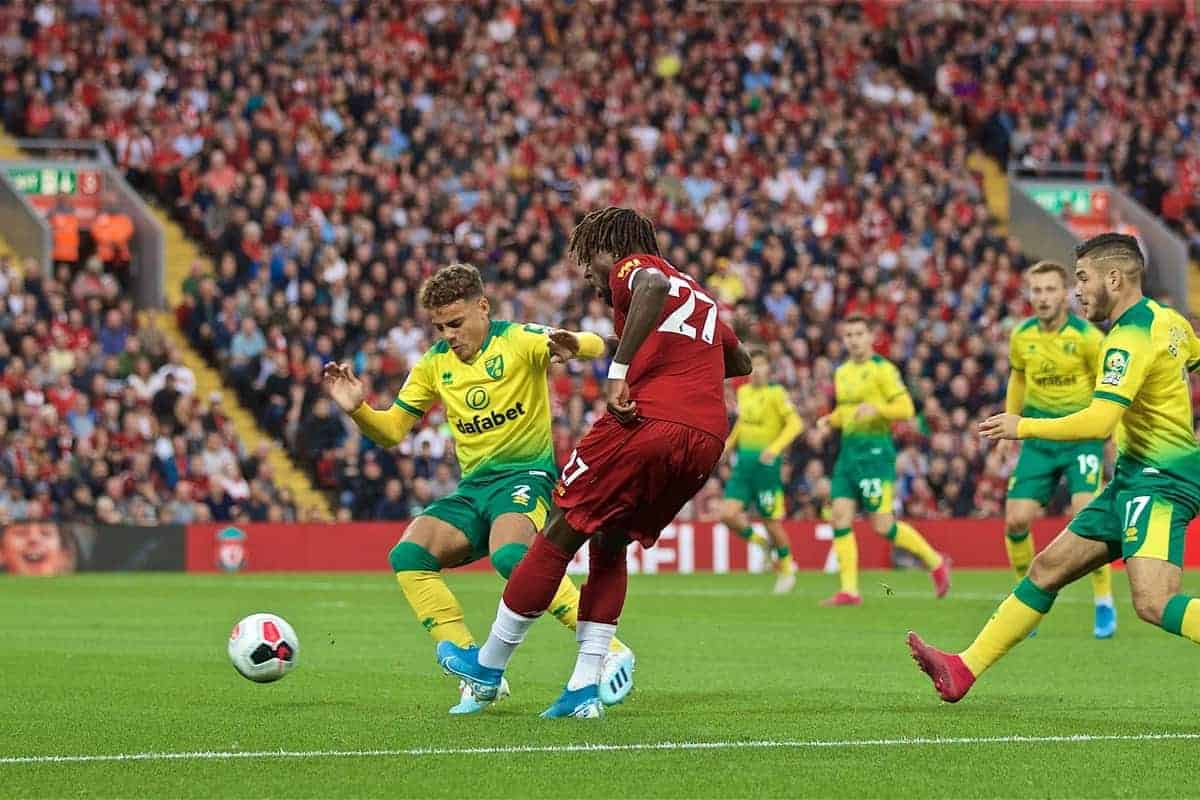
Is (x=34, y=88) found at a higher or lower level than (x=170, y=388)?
higher

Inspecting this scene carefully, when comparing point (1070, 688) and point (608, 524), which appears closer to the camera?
point (608, 524)

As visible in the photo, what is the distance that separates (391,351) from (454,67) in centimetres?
740

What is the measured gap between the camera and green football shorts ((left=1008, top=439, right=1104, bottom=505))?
1502 cm

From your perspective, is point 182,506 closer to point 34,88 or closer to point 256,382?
point 256,382

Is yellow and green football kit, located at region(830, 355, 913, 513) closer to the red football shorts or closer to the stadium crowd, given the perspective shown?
the stadium crowd

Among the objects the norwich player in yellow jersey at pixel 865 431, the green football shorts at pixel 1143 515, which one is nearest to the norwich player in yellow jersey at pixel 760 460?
the norwich player in yellow jersey at pixel 865 431

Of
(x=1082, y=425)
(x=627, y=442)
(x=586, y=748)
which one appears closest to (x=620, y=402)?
(x=627, y=442)

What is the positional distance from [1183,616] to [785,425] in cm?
1265

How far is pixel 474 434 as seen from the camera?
34.0 ft

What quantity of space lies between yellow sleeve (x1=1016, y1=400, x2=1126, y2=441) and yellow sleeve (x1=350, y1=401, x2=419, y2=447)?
123 inches

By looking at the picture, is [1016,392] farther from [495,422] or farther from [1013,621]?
[495,422]

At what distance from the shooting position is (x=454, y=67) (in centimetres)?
3341

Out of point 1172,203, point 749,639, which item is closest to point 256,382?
point 749,639

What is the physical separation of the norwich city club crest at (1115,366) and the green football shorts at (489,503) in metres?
2.89
